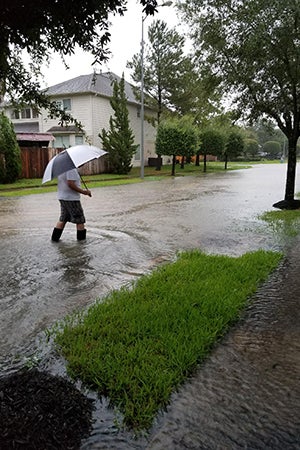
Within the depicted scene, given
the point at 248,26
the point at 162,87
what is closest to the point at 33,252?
the point at 248,26

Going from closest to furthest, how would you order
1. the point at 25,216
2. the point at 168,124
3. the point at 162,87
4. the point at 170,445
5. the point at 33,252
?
the point at 170,445
the point at 33,252
the point at 25,216
the point at 168,124
the point at 162,87

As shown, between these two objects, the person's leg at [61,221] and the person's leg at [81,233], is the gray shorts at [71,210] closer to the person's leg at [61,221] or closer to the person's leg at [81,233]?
the person's leg at [61,221]

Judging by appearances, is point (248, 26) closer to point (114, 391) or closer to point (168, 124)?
point (114, 391)

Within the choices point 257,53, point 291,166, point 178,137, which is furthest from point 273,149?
point 257,53

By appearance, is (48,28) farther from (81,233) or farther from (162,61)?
(162,61)

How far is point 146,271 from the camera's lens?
5324 mm

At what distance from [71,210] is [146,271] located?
2245 mm

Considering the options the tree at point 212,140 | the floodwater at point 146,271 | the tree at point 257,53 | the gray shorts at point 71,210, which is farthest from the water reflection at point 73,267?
the tree at point 212,140

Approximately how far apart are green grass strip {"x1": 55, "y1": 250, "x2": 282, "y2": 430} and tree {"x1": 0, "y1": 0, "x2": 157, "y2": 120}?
2154 mm

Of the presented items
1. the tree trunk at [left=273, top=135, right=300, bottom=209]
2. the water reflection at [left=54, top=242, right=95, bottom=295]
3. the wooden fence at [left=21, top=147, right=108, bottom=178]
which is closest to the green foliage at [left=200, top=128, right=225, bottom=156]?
the wooden fence at [left=21, top=147, right=108, bottom=178]

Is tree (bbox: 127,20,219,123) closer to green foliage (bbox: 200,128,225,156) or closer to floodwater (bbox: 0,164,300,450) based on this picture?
green foliage (bbox: 200,128,225,156)

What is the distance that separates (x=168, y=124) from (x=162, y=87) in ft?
30.3

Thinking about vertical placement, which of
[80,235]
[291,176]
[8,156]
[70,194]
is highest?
[8,156]

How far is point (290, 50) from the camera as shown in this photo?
8961mm
